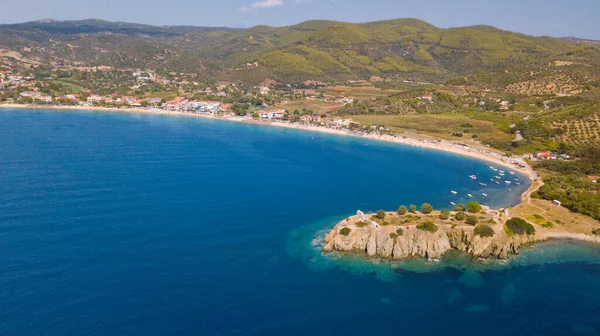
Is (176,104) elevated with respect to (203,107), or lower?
elevated

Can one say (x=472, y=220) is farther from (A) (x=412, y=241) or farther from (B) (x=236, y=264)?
(B) (x=236, y=264)

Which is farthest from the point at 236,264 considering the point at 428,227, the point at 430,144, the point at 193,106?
the point at 193,106

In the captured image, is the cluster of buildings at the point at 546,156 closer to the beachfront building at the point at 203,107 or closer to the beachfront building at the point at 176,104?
the beachfront building at the point at 203,107

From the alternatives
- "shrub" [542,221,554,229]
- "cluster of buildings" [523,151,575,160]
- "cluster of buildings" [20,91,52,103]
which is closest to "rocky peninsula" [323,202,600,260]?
"shrub" [542,221,554,229]

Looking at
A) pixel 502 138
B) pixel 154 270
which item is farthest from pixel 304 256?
pixel 502 138

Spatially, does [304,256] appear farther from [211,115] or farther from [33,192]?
[211,115]

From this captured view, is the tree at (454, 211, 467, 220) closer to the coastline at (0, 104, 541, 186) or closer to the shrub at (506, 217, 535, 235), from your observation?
the shrub at (506, 217, 535, 235)
